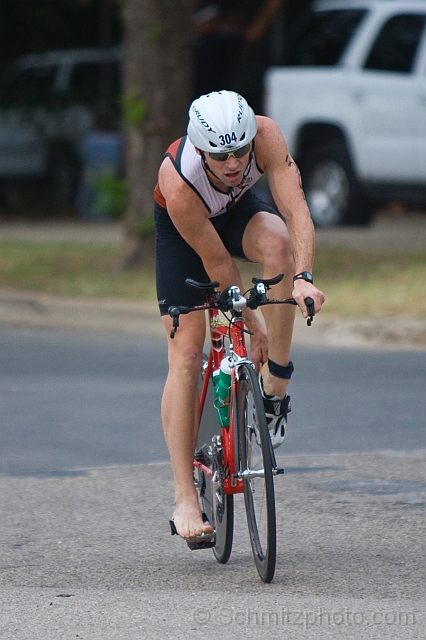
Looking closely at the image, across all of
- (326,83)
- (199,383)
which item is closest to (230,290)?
(199,383)

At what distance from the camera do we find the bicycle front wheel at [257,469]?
14.1 ft

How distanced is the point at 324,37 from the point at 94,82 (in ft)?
21.7

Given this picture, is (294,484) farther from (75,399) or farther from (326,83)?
(326,83)

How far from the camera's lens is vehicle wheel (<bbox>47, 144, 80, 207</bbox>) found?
18.9 m

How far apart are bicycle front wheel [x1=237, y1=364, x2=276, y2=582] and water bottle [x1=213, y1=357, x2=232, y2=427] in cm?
10

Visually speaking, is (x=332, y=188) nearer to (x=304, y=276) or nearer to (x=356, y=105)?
(x=356, y=105)

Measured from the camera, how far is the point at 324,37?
45.0 ft

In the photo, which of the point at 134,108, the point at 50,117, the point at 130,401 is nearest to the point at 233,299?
the point at 130,401

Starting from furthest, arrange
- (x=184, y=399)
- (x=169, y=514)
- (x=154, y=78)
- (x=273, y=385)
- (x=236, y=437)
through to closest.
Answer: (x=154, y=78) → (x=169, y=514) → (x=273, y=385) → (x=184, y=399) → (x=236, y=437)

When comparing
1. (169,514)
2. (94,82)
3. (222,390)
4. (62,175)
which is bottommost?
(62,175)

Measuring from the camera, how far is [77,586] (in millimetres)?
4488

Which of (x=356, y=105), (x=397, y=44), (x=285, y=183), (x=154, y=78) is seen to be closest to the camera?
(x=285, y=183)

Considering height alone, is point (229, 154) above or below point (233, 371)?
above

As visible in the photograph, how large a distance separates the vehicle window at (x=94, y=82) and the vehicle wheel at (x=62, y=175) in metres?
Answer: 0.81
